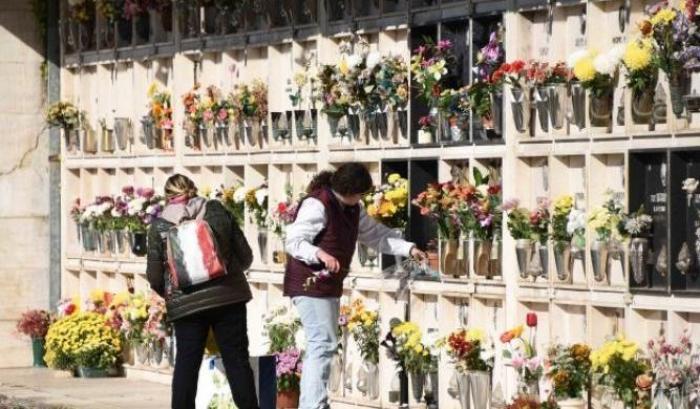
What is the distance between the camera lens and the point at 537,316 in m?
13.8

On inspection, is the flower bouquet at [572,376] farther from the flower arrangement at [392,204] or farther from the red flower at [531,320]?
the flower arrangement at [392,204]

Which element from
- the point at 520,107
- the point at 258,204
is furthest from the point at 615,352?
the point at 258,204

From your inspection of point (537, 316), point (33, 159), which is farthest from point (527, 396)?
point (33, 159)

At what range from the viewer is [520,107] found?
1377cm

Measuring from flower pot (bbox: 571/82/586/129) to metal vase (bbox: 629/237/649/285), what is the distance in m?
0.98

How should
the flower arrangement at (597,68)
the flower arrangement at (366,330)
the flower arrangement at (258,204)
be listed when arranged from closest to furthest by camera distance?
the flower arrangement at (597,68) → the flower arrangement at (366,330) → the flower arrangement at (258,204)

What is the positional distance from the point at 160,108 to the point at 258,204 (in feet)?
6.66

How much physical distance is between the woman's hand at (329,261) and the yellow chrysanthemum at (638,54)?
6.98ft

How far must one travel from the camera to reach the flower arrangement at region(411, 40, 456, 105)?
1461 centimetres

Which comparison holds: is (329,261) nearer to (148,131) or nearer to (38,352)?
(148,131)

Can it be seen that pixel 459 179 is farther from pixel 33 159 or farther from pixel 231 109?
pixel 33 159

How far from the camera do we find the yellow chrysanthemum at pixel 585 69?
1288cm

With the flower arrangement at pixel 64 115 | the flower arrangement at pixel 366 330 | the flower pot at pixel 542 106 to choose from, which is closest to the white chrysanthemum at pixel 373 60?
the flower arrangement at pixel 366 330

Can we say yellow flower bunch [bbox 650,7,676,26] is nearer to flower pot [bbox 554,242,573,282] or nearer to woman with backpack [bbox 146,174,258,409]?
flower pot [bbox 554,242,573,282]
